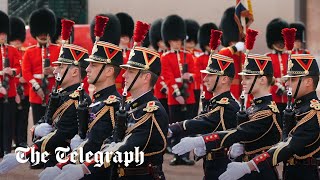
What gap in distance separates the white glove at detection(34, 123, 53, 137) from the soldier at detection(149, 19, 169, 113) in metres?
4.90

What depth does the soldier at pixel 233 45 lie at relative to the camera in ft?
37.4

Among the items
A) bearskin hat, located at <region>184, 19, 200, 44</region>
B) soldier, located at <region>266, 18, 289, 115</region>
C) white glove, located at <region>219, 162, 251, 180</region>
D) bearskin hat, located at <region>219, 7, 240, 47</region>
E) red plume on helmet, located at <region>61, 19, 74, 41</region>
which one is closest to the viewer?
white glove, located at <region>219, 162, 251, 180</region>

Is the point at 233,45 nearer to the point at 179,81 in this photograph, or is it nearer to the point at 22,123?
the point at 179,81

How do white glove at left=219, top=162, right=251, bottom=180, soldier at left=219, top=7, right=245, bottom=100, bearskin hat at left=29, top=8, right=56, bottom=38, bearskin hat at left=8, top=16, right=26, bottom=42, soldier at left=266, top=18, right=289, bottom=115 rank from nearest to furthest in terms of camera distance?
white glove at left=219, top=162, right=251, bottom=180
soldier at left=219, top=7, right=245, bottom=100
soldier at left=266, top=18, right=289, bottom=115
bearskin hat at left=29, top=8, right=56, bottom=38
bearskin hat at left=8, top=16, right=26, bottom=42

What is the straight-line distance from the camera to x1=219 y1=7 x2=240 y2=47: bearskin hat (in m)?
13.1

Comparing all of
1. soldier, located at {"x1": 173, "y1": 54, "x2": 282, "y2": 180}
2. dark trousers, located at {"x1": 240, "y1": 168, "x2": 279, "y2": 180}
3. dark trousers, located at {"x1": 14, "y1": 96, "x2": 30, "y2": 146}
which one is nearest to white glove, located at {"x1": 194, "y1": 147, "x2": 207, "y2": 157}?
soldier, located at {"x1": 173, "y1": 54, "x2": 282, "y2": 180}

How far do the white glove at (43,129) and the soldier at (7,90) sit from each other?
4.11 meters

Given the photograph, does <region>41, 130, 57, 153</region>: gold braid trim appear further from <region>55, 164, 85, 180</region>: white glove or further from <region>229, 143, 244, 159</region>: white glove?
<region>229, 143, 244, 159</region>: white glove

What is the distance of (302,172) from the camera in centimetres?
655

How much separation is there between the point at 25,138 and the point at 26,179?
216cm

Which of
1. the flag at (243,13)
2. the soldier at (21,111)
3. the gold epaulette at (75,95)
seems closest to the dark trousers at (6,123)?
the soldier at (21,111)

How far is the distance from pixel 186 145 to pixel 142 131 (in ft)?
1.88

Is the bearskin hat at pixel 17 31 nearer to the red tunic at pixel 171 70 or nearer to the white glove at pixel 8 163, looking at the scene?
the red tunic at pixel 171 70

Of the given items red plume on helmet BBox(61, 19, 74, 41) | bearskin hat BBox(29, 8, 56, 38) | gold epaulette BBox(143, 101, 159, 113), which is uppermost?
red plume on helmet BBox(61, 19, 74, 41)
